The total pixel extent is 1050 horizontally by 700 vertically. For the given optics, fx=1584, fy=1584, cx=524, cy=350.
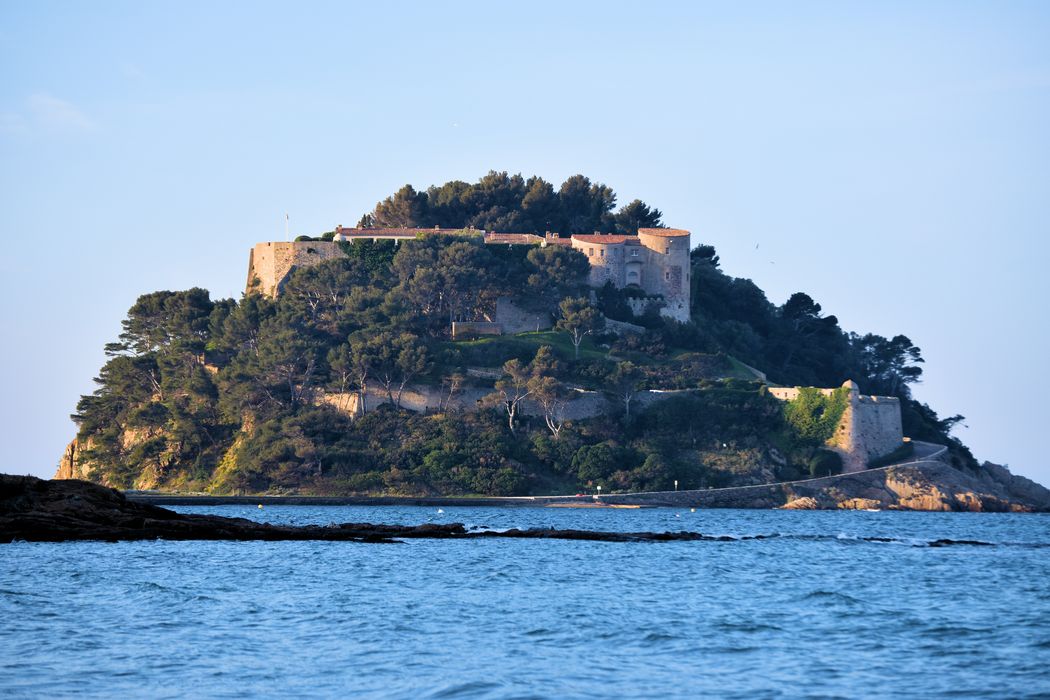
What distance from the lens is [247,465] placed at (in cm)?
6638

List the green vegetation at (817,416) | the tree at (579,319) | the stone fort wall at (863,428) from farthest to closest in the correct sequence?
1. the tree at (579,319)
2. the green vegetation at (817,416)
3. the stone fort wall at (863,428)

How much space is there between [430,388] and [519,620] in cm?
4427

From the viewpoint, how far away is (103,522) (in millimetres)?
37094

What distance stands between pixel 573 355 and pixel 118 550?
3943 centimetres

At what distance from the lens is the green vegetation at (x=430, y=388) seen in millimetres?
66562

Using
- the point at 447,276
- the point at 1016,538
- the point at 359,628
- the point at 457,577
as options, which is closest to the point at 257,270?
the point at 447,276

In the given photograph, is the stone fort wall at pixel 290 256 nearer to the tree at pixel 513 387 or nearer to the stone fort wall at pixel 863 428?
the tree at pixel 513 387

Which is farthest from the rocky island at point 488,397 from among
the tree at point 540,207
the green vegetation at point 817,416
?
the tree at point 540,207

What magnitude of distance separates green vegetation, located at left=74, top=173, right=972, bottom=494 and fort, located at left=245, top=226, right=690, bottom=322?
1.22m

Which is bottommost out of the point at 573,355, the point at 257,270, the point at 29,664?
the point at 29,664

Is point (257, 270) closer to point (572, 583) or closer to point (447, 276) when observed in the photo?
point (447, 276)

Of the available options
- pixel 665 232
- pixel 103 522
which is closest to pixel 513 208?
pixel 665 232

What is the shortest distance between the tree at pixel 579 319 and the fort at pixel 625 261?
4.53 meters

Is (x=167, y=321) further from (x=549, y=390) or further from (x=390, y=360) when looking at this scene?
(x=549, y=390)
